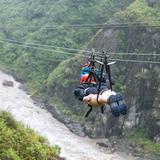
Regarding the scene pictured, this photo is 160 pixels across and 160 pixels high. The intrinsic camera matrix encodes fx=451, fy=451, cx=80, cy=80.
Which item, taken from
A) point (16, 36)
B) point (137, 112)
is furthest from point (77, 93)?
point (16, 36)

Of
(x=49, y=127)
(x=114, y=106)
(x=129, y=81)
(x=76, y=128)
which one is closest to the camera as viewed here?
(x=114, y=106)

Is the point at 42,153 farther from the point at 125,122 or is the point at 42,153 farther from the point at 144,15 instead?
the point at 144,15

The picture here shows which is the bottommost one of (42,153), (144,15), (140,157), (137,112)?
(140,157)

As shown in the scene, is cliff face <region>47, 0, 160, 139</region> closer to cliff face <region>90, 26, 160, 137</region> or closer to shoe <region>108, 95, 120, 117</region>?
cliff face <region>90, 26, 160, 137</region>

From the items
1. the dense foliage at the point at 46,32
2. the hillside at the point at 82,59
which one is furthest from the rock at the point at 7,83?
the dense foliage at the point at 46,32

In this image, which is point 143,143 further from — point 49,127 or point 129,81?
→ point 49,127

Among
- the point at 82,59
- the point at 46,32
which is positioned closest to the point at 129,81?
the point at 82,59

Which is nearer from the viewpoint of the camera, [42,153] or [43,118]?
[42,153]
